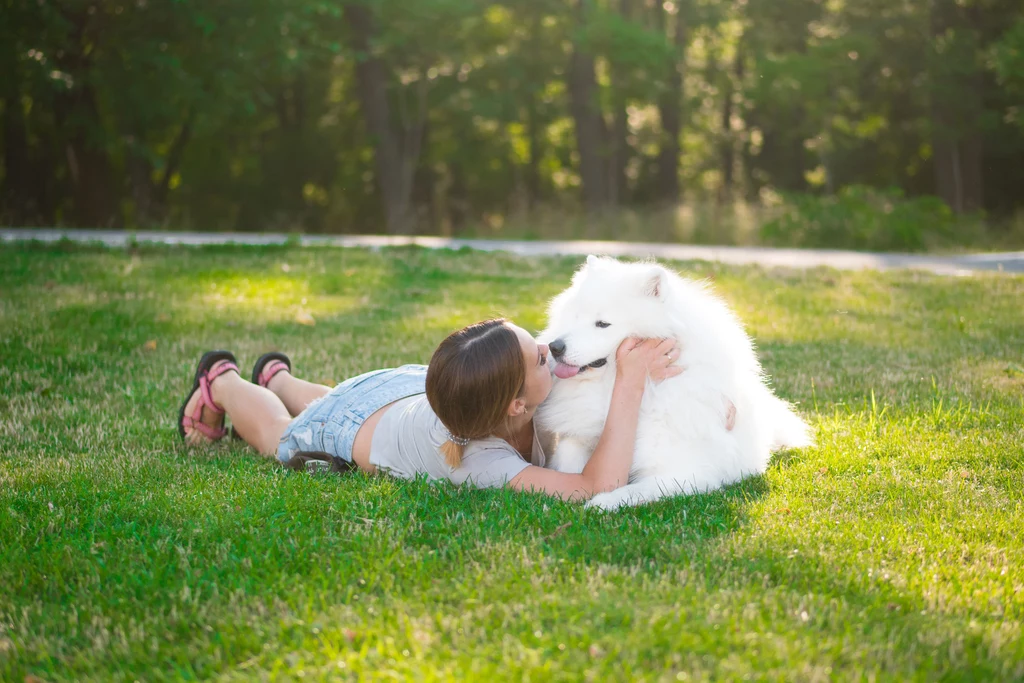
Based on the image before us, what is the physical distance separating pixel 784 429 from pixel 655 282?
1.20 meters

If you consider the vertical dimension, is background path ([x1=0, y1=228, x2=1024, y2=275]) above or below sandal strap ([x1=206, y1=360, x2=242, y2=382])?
above

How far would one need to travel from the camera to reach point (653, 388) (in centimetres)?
351

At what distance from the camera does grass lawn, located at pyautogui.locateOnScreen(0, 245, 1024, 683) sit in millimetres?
2289

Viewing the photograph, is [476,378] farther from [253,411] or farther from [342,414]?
[253,411]

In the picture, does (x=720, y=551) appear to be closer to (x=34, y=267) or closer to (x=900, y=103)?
(x=34, y=267)

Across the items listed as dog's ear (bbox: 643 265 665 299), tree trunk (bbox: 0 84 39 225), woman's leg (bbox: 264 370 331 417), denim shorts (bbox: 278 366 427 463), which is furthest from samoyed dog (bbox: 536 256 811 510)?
tree trunk (bbox: 0 84 39 225)

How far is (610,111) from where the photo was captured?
81.1 ft

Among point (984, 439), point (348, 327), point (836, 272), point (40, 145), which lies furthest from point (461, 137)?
point (984, 439)

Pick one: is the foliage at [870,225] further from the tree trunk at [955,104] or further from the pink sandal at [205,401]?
the pink sandal at [205,401]

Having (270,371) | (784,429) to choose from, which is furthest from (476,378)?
(270,371)

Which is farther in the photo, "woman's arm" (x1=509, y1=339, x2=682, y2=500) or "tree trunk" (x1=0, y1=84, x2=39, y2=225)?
"tree trunk" (x1=0, y1=84, x2=39, y2=225)

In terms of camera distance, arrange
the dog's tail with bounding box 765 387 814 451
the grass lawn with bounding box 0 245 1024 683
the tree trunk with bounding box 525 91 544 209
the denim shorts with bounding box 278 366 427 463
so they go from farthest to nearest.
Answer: the tree trunk with bounding box 525 91 544 209 < the dog's tail with bounding box 765 387 814 451 < the denim shorts with bounding box 278 366 427 463 < the grass lawn with bounding box 0 245 1024 683

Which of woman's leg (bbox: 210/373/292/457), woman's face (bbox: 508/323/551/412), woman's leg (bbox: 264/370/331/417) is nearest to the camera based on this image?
woman's face (bbox: 508/323/551/412)

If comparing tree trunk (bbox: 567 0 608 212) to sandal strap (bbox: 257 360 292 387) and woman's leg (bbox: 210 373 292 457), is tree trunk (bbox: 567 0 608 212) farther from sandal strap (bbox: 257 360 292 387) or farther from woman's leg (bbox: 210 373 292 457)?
woman's leg (bbox: 210 373 292 457)
